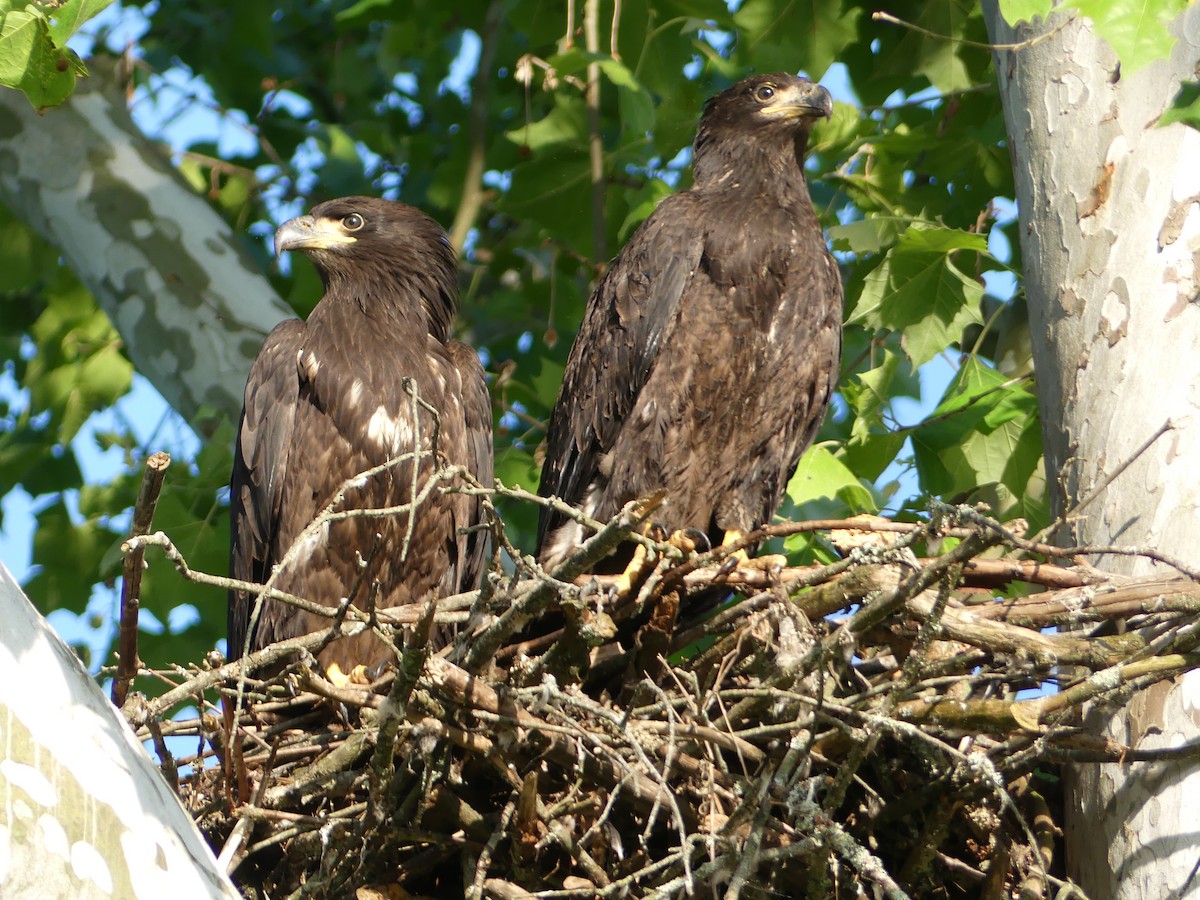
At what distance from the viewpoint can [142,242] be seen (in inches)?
257

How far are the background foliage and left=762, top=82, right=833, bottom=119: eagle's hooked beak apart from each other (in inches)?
18.1

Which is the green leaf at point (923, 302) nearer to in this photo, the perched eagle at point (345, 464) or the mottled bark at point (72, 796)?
the perched eagle at point (345, 464)

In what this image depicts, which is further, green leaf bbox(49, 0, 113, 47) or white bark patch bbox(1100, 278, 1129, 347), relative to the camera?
white bark patch bbox(1100, 278, 1129, 347)

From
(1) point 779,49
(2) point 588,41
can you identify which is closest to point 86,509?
(2) point 588,41

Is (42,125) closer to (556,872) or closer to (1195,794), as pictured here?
(556,872)

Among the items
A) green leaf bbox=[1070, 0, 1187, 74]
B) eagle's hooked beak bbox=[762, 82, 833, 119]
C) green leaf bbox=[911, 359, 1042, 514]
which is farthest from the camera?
eagle's hooked beak bbox=[762, 82, 833, 119]

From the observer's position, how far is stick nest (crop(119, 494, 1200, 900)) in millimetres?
3268

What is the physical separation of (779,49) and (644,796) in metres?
3.73

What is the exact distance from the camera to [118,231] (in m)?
6.55

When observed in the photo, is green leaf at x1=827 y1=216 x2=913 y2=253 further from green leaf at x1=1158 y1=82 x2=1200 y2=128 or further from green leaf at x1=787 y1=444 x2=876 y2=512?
green leaf at x1=1158 y1=82 x2=1200 y2=128

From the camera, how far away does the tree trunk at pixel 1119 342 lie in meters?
3.52

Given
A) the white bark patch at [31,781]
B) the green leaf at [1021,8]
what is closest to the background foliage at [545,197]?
the green leaf at [1021,8]

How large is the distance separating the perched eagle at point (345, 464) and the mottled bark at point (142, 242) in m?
1.09

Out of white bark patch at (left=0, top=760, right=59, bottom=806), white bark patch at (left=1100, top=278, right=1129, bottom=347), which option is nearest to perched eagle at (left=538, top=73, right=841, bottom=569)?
white bark patch at (left=1100, top=278, right=1129, bottom=347)
